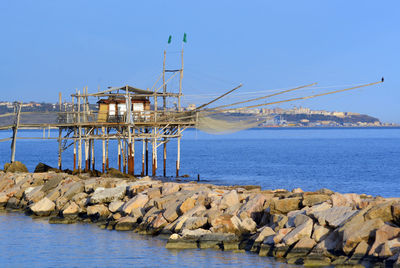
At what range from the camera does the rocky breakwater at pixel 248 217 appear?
16.8 m

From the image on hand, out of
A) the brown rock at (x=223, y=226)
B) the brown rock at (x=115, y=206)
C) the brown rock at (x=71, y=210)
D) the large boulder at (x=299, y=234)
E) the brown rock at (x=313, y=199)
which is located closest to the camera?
the large boulder at (x=299, y=234)

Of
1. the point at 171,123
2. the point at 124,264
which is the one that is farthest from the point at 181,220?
the point at 171,123

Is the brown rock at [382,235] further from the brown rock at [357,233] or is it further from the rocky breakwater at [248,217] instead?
the brown rock at [357,233]

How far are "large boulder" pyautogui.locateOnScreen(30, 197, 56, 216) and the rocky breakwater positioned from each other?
0.04 m

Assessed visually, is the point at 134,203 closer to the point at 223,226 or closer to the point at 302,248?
the point at 223,226

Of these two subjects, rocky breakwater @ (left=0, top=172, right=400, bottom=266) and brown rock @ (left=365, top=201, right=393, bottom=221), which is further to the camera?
brown rock @ (left=365, top=201, right=393, bottom=221)

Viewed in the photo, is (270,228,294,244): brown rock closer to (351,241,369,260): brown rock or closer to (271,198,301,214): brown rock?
(271,198,301,214): brown rock

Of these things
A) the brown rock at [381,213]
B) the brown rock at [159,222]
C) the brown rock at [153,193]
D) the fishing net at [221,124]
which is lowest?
the brown rock at [159,222]

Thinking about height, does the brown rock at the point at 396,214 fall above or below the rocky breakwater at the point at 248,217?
above

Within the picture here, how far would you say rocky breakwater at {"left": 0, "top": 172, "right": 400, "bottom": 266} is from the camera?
16.8 m

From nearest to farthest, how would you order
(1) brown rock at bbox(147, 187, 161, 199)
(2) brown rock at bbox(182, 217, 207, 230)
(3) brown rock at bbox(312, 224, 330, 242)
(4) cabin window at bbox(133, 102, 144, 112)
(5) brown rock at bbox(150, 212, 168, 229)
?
(3) brown rock at bbox(312, 224, 330, 242)
(2) brown rock at bbox(182, 217, 207, 230)
(5) brown rock at bbox(150, 212, 168, 229)
(1) brown rock at bbox(147, 187, 161, 199)
(4) cabin window at bbox(133, 102, 144, 112)

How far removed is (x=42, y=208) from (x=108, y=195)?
2.83 m

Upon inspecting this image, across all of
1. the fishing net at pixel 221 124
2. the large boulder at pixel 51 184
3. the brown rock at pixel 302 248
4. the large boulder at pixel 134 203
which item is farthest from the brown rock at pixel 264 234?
the fishing net at pixel 221 124

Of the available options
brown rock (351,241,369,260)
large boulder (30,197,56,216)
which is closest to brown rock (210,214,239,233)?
brown rock (351,241,369,260)
